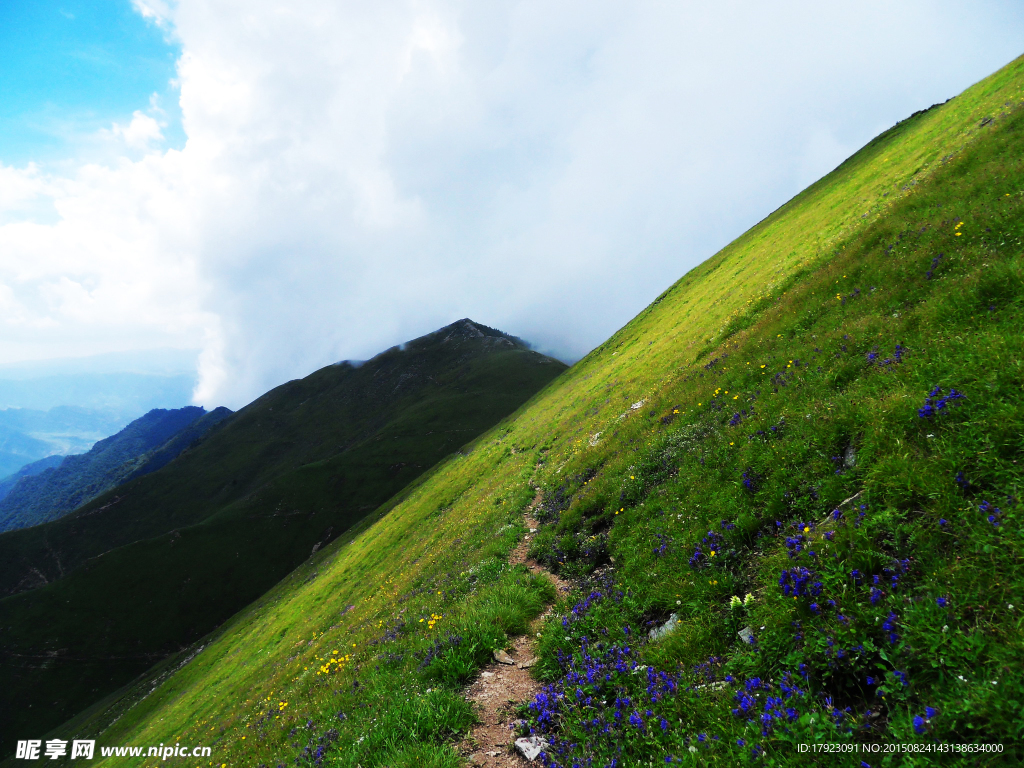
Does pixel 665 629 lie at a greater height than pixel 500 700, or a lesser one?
lesser

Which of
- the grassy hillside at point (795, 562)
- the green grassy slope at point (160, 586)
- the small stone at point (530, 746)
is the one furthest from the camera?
the green grassy slope at point (160, 586)

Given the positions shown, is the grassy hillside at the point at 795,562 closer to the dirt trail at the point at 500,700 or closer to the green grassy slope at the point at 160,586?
the dirt trail at the point at 500,700

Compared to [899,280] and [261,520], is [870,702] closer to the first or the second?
[899,280]

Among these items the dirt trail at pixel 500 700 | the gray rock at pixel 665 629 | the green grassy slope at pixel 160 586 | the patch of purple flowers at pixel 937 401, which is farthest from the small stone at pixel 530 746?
the green grassy slope at pixel 160 586

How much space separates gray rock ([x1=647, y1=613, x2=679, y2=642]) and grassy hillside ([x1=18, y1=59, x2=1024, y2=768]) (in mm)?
142

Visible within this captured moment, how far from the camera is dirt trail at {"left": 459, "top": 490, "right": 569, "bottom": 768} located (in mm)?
6137

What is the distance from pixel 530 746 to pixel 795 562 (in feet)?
15.0

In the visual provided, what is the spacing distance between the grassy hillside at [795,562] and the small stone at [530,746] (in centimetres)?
30

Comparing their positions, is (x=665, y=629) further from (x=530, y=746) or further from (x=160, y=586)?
(x=160, y=586)

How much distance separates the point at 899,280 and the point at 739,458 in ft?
25.1

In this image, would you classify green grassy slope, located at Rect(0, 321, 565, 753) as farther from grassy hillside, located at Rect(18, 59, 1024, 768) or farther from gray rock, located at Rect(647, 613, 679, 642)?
gray rock, located at Rect(647, 613, 679, 642)

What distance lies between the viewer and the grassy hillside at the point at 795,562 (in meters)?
4.02

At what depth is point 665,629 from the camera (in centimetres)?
677

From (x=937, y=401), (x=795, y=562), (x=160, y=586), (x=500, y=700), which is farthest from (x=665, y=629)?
(x=160, y=586)
